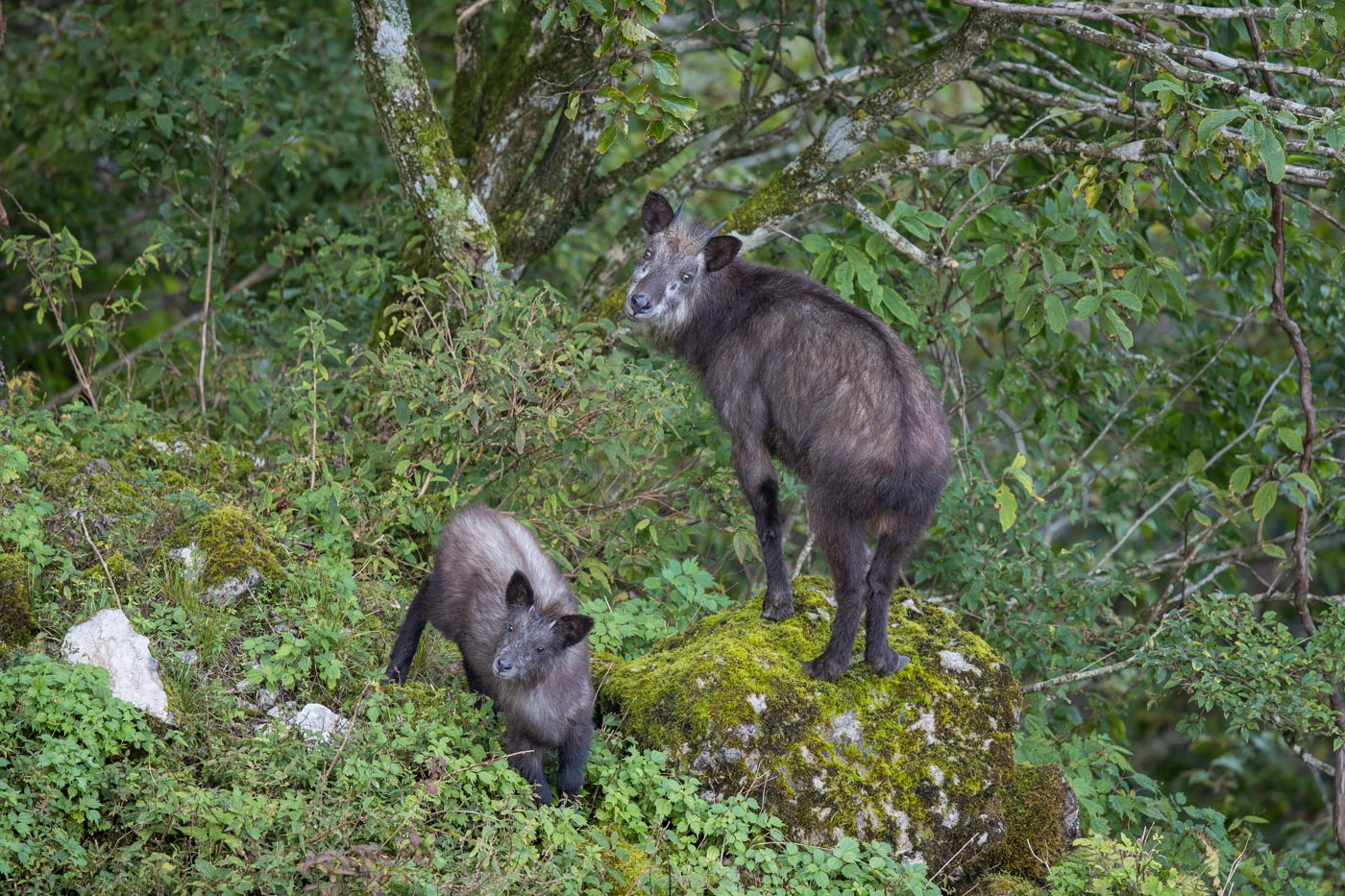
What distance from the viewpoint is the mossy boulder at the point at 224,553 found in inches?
251

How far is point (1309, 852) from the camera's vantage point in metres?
9.14

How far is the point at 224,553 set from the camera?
21.4 ft

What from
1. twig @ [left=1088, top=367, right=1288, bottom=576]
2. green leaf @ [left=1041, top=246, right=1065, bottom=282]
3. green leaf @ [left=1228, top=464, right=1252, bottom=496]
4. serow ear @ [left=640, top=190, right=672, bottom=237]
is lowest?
twig @ [left=1088, top=367, right=1288, bottom=576]

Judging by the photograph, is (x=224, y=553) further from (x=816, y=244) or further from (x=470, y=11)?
(x=470, y=11)

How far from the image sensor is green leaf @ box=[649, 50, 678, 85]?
606 cm

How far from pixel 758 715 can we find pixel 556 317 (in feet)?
12.3

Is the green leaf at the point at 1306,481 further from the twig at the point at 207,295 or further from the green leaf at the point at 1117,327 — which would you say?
the twig at the point at 207,295

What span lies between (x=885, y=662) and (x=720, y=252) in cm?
247

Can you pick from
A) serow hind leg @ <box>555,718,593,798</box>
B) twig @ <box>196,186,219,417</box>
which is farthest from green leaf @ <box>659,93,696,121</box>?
twig @ <box>196,186,219,417</box>

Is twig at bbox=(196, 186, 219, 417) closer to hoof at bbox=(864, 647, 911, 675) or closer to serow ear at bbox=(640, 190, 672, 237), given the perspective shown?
serow ear at bbox=(640, 190, 672, 237)

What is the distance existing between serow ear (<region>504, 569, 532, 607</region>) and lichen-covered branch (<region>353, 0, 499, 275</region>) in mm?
3096

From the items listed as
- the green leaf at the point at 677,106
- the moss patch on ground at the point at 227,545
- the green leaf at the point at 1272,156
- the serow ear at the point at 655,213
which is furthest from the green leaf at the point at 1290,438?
the moss patch on ground at the point at 227,545

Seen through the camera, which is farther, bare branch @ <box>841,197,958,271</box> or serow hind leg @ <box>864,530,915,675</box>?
bare branch @ <box>841,197,958,271</box>

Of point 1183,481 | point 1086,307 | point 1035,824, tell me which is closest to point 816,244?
point 1086,307
